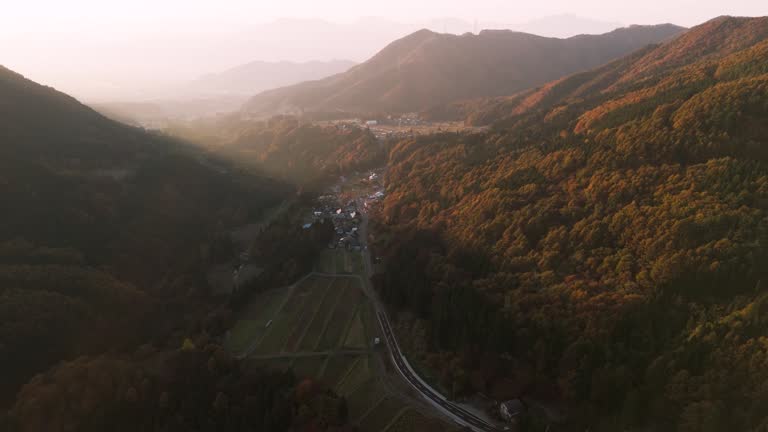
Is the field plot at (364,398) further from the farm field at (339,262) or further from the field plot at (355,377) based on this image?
the farm field at (339,262)

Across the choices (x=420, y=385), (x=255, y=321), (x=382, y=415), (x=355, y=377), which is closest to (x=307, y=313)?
(x=255, y=321)

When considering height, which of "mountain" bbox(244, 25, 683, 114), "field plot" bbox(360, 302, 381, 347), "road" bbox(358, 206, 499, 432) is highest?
"mountain" bbox(244, 25, 683, 114)

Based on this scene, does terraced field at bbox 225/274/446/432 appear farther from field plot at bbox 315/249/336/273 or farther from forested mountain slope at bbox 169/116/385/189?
forested mountain slope at bbox 169/116/385/189

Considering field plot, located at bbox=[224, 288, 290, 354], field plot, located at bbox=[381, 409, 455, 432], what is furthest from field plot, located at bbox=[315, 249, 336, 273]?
field plot, located at bbox=[381, 409, 455, 432]

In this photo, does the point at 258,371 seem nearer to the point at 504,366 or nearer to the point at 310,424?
the point at 310,424

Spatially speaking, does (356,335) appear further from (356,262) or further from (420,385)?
(356,262)

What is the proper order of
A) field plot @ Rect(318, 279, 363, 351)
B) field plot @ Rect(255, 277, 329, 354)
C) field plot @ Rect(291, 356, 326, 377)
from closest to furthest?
field plot @ Rect(291, 356, 326, 377), field plot @ Rect(318, 279, 363, 351), field plot @ Rect(255, 277, 329, 354)

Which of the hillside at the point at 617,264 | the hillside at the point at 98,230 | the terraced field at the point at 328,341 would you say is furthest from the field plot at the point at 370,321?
the hillside at the point at 98,230
